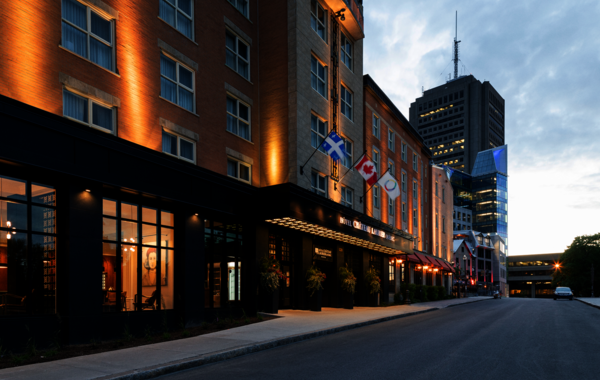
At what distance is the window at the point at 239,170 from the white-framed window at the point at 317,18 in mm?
9461

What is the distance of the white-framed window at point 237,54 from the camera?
2095cm

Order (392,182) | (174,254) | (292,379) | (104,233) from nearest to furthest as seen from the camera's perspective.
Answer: (292,379), (104,233), (174,254), (392,182)

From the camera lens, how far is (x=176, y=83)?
17438 millimetres

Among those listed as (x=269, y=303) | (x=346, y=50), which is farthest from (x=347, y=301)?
(x=346, y=50)

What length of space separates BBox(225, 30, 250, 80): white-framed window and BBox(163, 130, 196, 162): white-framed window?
4.92 metres

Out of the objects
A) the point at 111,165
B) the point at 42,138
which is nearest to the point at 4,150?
the point at 42,138

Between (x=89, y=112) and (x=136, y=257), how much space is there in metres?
4.74

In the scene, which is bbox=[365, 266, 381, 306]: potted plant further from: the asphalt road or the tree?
the tree

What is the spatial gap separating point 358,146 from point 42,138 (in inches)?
877

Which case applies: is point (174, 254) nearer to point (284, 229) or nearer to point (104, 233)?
point (104, 233)

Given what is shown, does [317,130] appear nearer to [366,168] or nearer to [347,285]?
[366,168]

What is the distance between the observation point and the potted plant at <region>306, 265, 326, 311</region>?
2359cm

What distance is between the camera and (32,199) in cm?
1199

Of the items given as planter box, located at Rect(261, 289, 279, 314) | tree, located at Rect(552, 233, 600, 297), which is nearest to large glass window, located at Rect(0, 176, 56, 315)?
planter box, located at Rect(261, 289, 279, 314)
